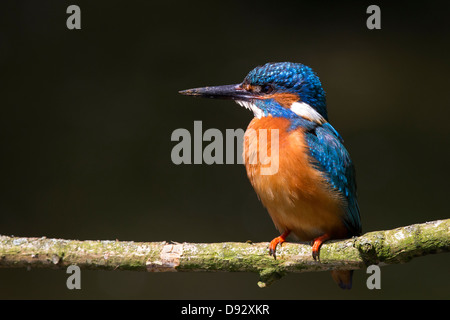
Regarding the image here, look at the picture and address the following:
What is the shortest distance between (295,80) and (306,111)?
5.6 inches

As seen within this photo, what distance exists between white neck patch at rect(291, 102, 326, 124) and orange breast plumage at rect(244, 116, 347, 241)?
82 millimetres

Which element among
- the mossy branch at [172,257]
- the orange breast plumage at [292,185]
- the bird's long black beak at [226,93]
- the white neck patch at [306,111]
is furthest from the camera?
the bird's long black beak at [226,93]

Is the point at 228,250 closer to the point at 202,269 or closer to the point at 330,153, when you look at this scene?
the point at 202,269

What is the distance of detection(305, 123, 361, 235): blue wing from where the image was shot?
7.05 ft

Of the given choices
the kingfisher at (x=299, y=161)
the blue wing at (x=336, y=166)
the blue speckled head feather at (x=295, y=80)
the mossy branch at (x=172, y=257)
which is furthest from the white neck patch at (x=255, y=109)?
the mossy branch at (x=172, y=257)

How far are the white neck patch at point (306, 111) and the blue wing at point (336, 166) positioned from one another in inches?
1.7

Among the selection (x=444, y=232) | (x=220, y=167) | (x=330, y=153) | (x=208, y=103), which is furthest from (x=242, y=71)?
(x=444, y=232)

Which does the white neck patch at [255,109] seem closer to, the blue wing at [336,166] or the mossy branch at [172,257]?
the blue wing at [336,166]

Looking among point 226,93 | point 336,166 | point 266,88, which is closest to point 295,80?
point 266,88

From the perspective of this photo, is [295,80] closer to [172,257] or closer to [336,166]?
[336,166]

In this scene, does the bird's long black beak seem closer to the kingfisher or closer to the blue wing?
the kingfisher

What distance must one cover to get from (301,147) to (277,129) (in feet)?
0.49

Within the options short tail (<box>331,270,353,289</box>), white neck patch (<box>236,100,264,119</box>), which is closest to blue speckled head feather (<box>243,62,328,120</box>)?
white neck patch (<box>236,100,264,119</box>)

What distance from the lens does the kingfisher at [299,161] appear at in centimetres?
212
